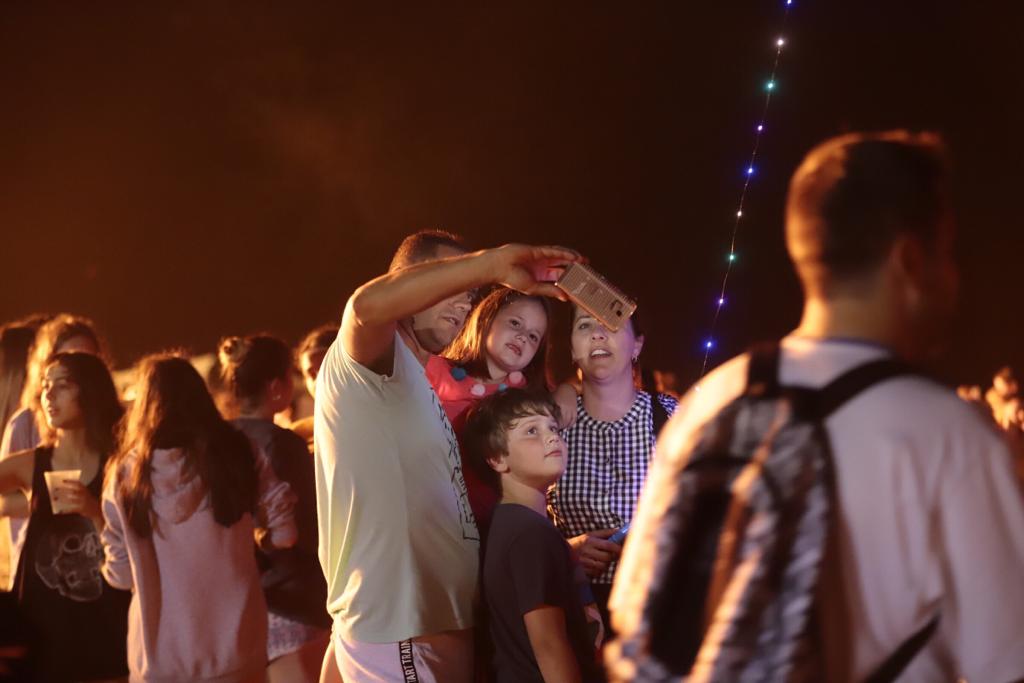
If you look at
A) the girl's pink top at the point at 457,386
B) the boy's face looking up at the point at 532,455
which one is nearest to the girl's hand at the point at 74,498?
the girl's pink top at the point at 457,386

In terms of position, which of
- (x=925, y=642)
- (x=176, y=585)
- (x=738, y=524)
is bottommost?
(x=176, y=585)

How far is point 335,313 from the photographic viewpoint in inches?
286

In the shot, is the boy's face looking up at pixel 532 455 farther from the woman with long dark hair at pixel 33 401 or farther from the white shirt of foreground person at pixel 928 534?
the woman with long dark hair at pixel 33 401

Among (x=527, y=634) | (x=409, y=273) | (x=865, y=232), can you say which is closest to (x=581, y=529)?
(x=527, y=634)

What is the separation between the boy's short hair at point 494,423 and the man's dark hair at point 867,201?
125 centimetres

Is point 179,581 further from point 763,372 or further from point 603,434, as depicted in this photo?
point 763,372

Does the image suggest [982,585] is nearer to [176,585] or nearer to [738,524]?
[738,524]

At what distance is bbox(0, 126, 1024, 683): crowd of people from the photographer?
4.24 feet

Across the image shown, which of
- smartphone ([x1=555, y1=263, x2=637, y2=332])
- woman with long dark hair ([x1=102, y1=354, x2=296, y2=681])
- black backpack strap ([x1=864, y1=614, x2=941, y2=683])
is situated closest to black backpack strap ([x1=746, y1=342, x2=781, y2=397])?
black backpack strap ([x1=864, y1=614, x2=941, y2=683])

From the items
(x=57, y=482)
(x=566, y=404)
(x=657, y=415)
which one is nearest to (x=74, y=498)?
(x=57, y=482)

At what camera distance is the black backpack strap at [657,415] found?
310cm

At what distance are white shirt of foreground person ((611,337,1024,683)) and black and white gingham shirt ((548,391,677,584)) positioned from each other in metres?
1.70

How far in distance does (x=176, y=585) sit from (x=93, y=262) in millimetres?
4721

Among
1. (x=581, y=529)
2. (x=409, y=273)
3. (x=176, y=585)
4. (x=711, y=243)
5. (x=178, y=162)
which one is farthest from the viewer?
(x=178, y=162)
